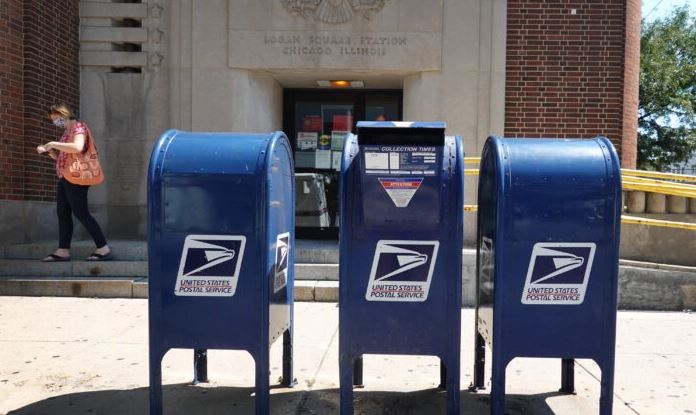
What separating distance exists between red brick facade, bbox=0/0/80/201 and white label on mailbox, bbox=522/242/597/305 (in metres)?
7.01

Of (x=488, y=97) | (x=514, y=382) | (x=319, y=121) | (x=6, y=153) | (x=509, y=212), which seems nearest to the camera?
(x=509, y=212)

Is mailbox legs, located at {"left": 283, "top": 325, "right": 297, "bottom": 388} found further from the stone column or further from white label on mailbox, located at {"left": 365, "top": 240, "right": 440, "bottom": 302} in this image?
the stone column

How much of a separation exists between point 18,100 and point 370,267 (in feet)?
21.4

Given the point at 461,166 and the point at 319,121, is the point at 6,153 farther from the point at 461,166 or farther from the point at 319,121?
the point at 461,166

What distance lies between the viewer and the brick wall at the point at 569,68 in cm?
812

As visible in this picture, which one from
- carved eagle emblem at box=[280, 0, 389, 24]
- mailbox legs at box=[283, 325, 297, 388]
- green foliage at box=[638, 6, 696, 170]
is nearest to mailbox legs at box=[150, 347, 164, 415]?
mailbox legs at box=[283, 325, 297, 388]

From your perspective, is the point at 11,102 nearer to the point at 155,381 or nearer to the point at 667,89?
the point at 155,381

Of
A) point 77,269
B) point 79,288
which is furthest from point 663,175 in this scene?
point 77,269

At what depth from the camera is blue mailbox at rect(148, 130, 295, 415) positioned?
3.30 meters

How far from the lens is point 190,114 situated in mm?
8344

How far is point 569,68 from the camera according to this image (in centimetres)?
816

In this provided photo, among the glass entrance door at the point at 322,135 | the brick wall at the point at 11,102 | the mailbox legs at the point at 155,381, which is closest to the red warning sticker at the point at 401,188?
the mailbox legs at the point at 155,381

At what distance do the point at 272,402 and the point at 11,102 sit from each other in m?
6.11

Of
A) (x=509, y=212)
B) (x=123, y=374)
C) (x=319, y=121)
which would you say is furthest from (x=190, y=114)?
(x=509, y=212)
